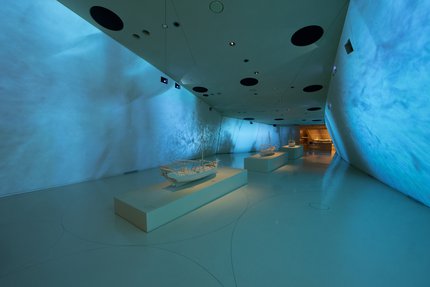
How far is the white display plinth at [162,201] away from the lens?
2.28 m

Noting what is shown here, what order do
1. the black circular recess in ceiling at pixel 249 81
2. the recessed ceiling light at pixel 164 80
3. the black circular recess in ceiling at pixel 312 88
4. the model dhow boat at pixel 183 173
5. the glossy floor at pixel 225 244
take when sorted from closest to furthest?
the glossy floor at pixel 225 244 < the model dhow boat at pixel 183 173 < the recessed ceiling light at pixel 164 80 < the black circular recess in ceiling at pixel 249 81 < the black circular recess in ceiling at pixel 312 88

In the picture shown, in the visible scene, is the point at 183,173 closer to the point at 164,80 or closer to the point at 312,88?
the point at 164,80

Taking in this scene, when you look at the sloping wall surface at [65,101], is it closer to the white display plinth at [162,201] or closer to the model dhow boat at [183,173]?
the white display plinth at [162,201]

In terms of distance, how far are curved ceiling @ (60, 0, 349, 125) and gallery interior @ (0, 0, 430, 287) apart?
4 cm

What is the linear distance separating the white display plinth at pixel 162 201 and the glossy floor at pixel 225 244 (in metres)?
0.12

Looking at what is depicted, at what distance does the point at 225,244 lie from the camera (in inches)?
75.7

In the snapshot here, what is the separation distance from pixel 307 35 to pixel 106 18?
5369 mm

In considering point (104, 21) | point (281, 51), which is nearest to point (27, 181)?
point (104, 21)

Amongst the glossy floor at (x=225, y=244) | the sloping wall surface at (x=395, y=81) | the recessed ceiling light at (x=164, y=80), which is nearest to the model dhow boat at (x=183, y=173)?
the glossy floor at (x=225, y=244)

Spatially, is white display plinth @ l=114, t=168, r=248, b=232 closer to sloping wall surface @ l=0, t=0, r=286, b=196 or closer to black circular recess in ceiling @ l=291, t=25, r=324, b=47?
sloping wall surface @ l=0, t=0, r=286, b=196

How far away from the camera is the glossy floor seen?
4.79 ft

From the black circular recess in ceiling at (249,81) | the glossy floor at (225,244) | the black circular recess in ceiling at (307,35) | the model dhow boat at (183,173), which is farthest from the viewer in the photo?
the black circular recess in ceiling at (249,81)

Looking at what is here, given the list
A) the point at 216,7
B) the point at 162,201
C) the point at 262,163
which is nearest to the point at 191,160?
the point at 162,201

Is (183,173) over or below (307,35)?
below
